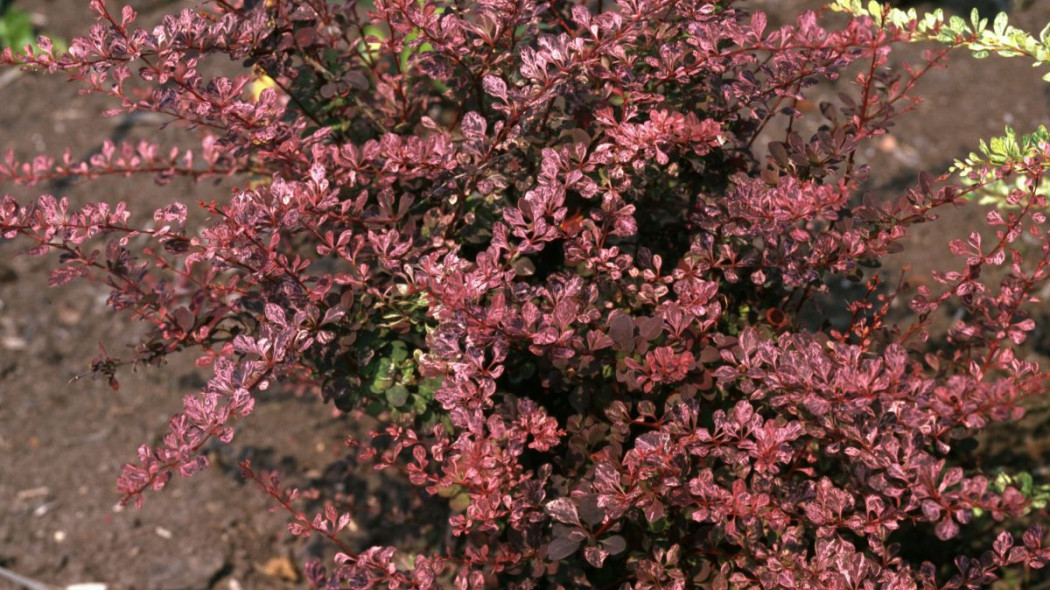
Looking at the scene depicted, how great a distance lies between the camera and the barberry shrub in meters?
1.83

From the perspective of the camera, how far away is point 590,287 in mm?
1947

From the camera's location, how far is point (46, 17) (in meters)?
5.16

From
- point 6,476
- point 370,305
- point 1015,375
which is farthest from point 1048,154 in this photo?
point 6,476

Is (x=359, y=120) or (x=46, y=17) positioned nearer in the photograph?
(x=359, y=120)

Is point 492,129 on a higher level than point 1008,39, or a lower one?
lower

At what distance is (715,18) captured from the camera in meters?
1.98

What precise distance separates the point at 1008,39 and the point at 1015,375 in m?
0.68

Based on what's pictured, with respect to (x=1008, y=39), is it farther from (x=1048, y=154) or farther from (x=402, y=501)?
(x=402, y=501)

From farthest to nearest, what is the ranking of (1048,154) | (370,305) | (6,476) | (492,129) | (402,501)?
(6,476), (402,501), (492,129), (370,305), (1048,154)

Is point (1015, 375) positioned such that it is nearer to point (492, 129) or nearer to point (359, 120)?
point (492, 129)

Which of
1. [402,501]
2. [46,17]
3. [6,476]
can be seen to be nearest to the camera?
[402,501]

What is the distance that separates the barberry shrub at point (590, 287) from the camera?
183 cm

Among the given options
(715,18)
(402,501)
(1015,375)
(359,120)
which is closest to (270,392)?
(402,501)

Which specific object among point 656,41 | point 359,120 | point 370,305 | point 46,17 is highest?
point 656,41
